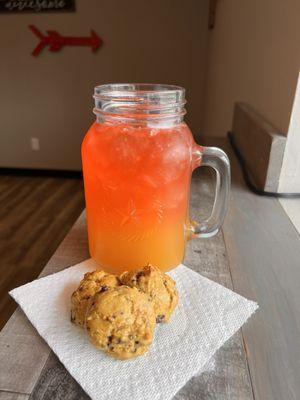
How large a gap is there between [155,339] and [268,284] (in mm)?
178

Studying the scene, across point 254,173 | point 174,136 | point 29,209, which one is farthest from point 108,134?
point 29,209

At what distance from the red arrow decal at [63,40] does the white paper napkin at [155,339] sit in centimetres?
201

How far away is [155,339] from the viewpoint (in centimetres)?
32

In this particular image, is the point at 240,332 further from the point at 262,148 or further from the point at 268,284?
the point at 262,148

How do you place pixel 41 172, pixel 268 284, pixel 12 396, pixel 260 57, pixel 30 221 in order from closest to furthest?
pixel 12 396, pixel 268 284, pixel 260 57, pixel 30 221, pixel 41 172

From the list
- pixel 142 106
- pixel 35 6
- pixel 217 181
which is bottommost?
pixel 217 181

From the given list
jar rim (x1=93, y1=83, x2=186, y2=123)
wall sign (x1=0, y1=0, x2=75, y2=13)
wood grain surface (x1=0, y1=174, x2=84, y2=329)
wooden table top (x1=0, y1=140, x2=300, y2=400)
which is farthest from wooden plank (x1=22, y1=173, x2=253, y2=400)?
wall sign (x1=0, y1=0, x2=75, y2=13)

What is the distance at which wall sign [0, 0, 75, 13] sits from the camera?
203 cm

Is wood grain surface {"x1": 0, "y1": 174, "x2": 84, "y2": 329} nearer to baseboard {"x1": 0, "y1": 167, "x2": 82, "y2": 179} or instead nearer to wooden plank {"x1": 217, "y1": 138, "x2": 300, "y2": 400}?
baseboard {"x1": 0, "y1": 167, "x2": 82, "y2": 179}

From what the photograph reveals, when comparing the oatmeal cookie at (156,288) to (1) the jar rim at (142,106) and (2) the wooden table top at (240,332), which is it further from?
(1) the jar rim at (142,106)

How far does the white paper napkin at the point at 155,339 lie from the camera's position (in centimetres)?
28

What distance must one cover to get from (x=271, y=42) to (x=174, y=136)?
50cm

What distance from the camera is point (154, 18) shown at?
201cm

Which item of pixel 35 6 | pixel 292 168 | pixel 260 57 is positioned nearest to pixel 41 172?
pixel 35 6
